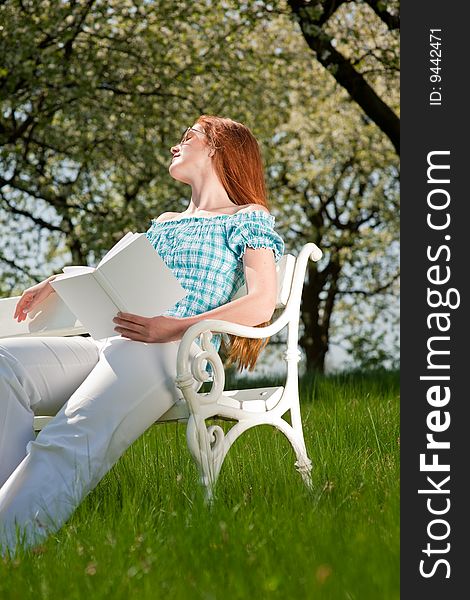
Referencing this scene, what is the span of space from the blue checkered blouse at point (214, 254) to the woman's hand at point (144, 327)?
10.5 inches

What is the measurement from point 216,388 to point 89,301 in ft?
1.56

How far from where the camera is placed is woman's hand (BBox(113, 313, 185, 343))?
9.41 feet

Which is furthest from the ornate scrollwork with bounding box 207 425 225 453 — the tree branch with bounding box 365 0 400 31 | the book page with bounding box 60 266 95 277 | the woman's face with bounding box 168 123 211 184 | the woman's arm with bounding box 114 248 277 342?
the tree branch with bounding box 365 0 400 31

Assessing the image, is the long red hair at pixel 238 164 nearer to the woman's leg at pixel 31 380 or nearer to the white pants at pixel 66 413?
the white pants at pixel 66 413

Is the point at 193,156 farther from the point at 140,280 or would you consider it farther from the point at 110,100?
the point at 110,100

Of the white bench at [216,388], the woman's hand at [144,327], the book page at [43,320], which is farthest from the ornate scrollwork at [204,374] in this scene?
the book page at [43,320]

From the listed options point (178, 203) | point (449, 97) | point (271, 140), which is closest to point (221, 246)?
point (449, 97)

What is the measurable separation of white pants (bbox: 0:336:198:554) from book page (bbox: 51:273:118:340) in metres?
0.07

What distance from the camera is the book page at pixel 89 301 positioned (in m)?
2.81

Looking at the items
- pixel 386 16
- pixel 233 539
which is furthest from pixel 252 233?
pixel 386 16

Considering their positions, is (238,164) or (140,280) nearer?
(140,280)

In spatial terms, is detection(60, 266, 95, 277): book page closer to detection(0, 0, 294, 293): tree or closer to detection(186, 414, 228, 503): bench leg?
detection(186, 414, 228, 503): bench leg

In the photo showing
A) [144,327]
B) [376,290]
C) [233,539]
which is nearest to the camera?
[233,539]

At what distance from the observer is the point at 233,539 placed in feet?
7.56
